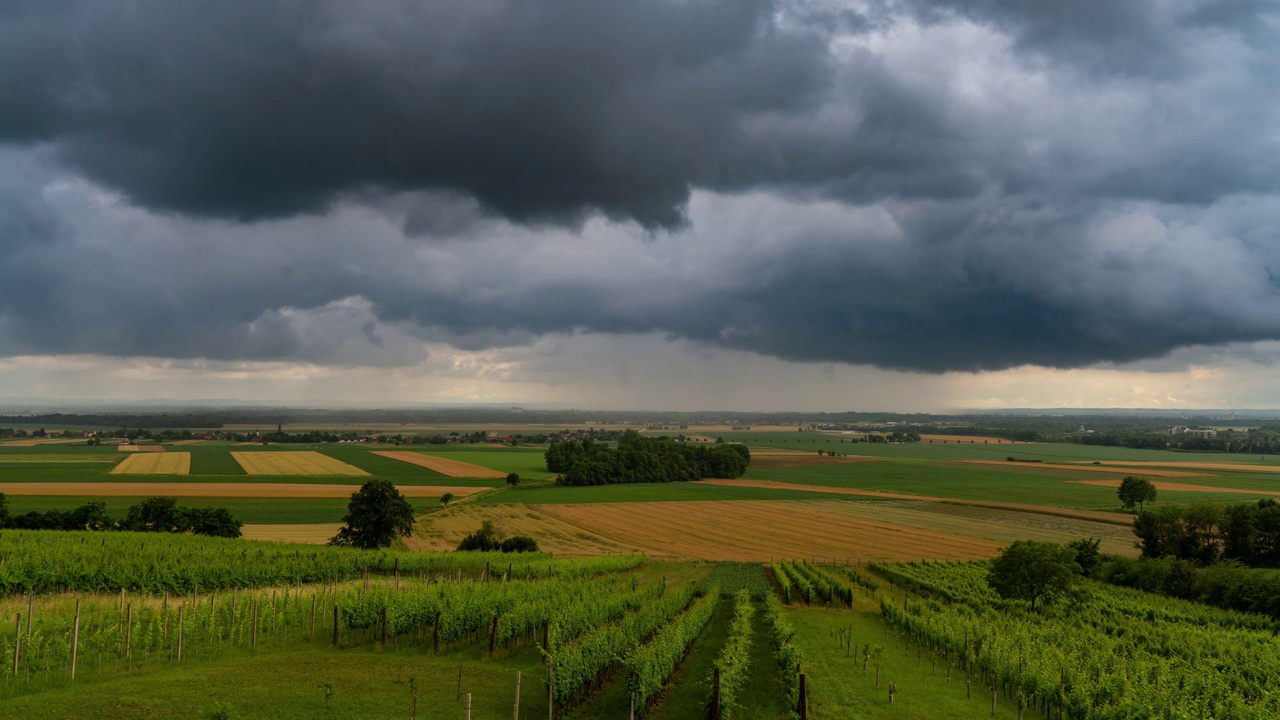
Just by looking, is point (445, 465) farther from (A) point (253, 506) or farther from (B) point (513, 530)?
(B) point (513, 530)

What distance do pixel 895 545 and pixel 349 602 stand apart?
62.7 metres

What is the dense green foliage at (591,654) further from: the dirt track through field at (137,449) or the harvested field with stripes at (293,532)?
the dirt track through field at (137,449)

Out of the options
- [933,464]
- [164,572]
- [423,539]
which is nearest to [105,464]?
[423,539]

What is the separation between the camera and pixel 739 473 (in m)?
163

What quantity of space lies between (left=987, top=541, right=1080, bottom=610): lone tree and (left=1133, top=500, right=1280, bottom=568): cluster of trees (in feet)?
113

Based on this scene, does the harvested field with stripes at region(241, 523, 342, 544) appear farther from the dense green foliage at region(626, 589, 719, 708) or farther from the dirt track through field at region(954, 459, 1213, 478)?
the dirt track through field at region(954, 459, 1213, 478)

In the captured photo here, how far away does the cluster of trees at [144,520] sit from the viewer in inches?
2608

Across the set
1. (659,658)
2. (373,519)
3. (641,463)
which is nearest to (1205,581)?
(659,658)

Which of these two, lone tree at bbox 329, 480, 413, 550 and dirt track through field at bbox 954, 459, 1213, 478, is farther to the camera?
dirt track through field at bbox 954, 459, 1213, 478

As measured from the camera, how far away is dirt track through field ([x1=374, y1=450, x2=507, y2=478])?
A: 144500 millimetres

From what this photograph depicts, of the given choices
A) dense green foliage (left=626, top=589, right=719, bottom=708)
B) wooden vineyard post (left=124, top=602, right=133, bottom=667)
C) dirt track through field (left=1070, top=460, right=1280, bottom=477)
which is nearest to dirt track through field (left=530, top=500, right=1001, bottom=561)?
dense green foliage (left=626, top=589, right=719, bottom=708)

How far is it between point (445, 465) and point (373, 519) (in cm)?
9826

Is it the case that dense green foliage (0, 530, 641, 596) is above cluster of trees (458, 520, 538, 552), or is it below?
above

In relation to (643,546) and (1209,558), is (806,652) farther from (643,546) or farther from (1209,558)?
(1209,558)
